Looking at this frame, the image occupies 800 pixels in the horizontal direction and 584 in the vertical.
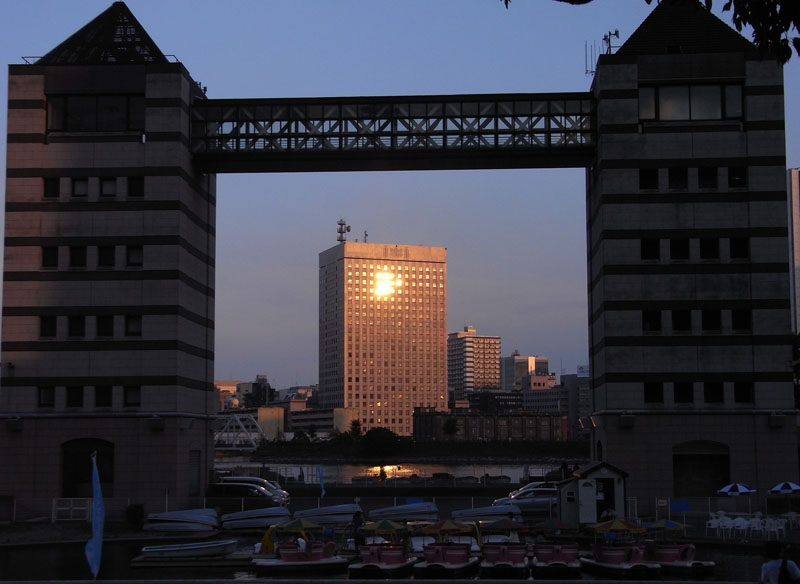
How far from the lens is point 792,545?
44844mm

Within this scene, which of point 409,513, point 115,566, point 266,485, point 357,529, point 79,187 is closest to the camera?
point 115,566

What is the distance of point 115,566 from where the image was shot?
4112 cm

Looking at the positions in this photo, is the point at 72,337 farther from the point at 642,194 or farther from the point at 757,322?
the point at 757,322

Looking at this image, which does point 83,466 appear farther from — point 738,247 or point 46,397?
point 738,247

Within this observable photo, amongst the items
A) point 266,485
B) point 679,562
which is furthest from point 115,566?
point 266,485

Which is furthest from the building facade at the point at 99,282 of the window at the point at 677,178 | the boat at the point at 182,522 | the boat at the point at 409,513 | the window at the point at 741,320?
the window at the point at 741,320

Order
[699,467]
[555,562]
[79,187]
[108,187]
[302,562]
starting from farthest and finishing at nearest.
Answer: [79,187] < [108,187] < [699,467] < [302,562] < [555,562]

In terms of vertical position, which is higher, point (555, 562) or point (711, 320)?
point (711, 320)

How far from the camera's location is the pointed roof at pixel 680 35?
61.7 meters

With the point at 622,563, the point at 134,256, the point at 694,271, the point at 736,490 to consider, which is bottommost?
the point at 622,563

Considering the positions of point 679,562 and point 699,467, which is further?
point 699,467

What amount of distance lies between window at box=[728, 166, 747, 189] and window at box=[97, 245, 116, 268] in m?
37.3

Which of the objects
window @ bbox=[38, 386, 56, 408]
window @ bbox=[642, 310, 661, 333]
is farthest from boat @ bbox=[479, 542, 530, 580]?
window @ bbox=[38, 386, 56, 408]

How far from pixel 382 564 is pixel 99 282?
32346mm
